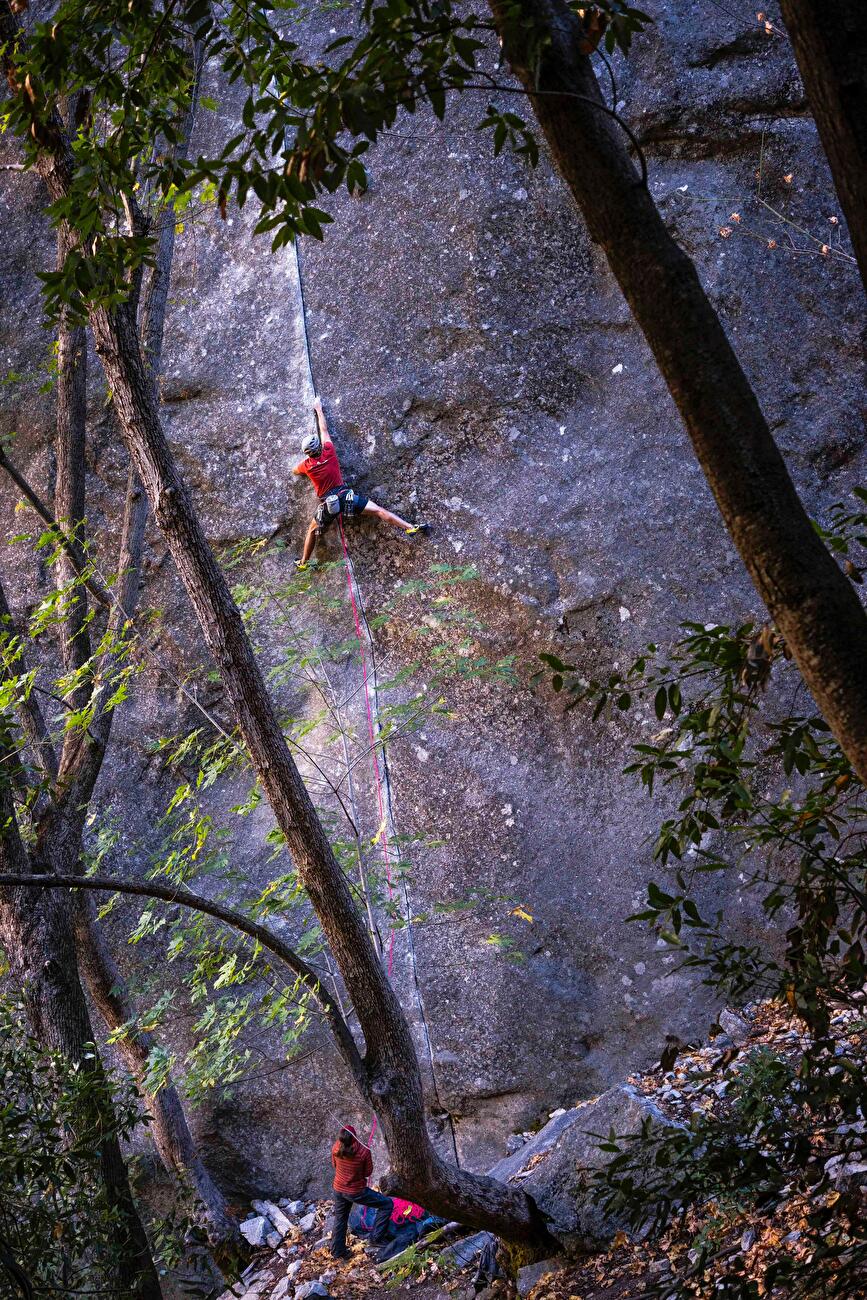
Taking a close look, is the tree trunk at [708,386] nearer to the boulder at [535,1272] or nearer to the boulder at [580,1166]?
the boulder at [580,1166]

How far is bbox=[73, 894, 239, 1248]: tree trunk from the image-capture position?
666 cm

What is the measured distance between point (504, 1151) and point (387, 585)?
12.2ft

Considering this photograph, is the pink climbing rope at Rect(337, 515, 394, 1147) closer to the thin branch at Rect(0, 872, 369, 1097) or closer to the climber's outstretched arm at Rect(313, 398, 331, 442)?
the climber's outstretched arm at Rect(313, 398, 331, 442)

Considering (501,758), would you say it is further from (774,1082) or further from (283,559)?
(774,1082)

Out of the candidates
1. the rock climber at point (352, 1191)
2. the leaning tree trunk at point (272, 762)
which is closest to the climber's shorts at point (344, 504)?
the leaning tree trunk at point (272, 762)

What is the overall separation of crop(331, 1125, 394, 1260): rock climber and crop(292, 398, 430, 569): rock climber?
3.60 metres

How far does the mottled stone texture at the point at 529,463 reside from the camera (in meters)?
7.14

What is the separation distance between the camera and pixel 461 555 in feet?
25.1

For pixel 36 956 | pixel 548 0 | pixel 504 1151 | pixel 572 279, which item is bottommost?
pixel 504 1151

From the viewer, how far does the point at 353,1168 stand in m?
6.32

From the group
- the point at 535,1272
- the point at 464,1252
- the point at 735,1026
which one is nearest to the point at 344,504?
the point at 735,1026

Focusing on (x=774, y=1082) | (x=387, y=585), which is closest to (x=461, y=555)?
(x=387, y=585)

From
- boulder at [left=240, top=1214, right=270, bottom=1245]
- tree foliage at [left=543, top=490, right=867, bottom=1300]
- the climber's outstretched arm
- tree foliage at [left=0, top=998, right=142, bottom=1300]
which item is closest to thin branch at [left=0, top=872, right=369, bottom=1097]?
tree foliage at [left=0, top=998, right=142, bottom=1300]

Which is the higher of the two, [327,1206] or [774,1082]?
[774,1082]
